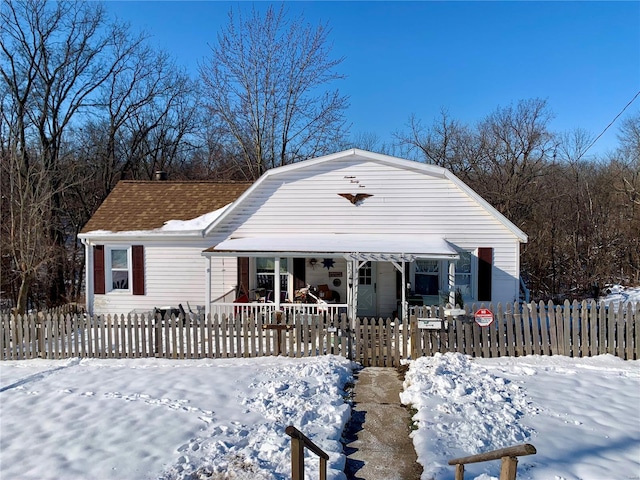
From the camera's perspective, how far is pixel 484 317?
9.09m

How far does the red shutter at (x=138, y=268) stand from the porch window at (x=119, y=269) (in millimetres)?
417

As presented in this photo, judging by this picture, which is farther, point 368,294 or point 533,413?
point 368,294

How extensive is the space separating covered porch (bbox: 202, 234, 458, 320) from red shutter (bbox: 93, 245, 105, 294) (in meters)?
4.31

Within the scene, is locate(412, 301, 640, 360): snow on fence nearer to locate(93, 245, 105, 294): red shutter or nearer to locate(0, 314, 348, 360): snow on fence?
locate(0, 314, 348, 360): snow on fence

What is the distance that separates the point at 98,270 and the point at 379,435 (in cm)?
1229

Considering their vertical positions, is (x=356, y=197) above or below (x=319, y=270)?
above

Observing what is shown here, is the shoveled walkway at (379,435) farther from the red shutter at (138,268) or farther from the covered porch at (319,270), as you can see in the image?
the red shutter at (138,268)

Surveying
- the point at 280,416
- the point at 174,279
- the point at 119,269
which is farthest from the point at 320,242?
the point at 119,269

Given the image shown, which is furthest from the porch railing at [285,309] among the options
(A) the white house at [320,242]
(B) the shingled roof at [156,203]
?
(B) the shingled roof at [156,203]

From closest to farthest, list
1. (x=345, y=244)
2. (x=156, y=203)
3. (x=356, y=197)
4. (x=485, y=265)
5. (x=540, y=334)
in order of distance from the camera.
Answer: (x=540, y=334) → (x=345, y=244) → (x=485, y=265) → (x=356, y=197) → (x=156, y=203)

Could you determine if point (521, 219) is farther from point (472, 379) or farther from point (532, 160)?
point (472, 379)

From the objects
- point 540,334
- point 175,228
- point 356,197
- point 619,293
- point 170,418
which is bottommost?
point 170,418

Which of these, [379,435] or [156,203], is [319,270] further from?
[379,435]

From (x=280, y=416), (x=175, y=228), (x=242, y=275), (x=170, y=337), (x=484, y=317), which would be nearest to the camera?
(x=280, y=416)
